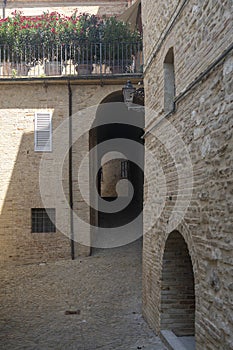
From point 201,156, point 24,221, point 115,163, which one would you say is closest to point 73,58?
point 24,221

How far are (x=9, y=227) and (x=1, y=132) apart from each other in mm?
2939

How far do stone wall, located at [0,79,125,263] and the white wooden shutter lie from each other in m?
0.14

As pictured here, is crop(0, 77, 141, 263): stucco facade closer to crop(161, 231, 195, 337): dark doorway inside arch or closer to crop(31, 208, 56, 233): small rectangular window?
crop(31, 208, 56, 233): small rectangular window

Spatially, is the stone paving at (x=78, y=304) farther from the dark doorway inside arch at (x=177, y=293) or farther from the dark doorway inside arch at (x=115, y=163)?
the dark doorway inside arch at (x=115, y=163)

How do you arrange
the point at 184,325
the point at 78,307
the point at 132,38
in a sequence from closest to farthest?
the point at 184,325
the point at 78,307
the point at 132,38

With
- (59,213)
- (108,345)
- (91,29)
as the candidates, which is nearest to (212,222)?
(108,345)

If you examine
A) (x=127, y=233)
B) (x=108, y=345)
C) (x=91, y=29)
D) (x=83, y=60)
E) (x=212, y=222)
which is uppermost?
(x=91, y=29)

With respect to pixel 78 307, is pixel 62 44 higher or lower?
higher

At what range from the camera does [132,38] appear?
1454 centimetres

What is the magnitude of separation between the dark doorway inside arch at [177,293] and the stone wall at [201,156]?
6.0 inches

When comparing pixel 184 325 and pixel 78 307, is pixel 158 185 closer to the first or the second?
pixel 184 325

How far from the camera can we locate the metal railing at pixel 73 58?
A: 14.4 metres

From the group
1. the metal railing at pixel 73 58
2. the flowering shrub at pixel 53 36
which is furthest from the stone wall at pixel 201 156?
the flowering shrub at pixel 53 36

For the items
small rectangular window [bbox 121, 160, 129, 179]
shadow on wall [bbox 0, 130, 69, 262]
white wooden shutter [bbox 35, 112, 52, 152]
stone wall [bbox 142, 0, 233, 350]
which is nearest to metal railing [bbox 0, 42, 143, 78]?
white wooden shutter [bbox 35, 112, 52, 152]
